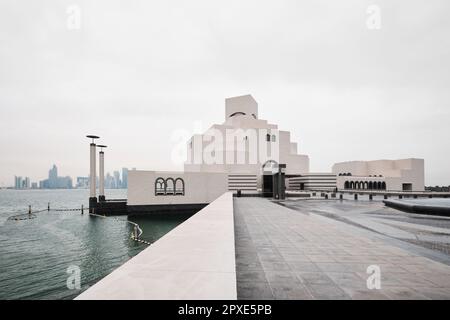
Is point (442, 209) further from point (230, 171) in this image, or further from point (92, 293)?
point (230, 171)

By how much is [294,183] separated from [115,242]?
6414 centimetres

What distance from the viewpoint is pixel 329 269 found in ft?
18.1

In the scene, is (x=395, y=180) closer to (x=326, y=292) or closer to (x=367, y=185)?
(x=367, y=185)

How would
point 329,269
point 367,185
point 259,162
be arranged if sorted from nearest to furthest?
point 329,269
point 259,162
point 367,185

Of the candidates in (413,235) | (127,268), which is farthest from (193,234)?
(413,235)

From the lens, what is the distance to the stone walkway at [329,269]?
14.2ft

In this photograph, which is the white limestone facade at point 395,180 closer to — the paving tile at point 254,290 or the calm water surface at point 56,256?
the calm water surface at point 56,256

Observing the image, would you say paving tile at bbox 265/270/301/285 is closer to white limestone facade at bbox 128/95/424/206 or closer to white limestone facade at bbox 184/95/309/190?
white limestone facade at bbox 128/95/424/206

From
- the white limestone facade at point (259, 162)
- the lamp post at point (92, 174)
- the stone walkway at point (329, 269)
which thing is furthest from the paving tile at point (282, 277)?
the white limestone facade at point (259, 162)

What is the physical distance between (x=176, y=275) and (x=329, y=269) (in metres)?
4.00

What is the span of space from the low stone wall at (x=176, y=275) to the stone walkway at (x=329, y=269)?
918mm

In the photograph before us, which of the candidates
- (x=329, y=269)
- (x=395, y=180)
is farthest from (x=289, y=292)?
(x=395, y=180)

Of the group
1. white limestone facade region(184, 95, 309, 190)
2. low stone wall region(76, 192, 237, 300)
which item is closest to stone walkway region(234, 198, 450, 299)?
low stone wall region(76, 192, 237, 300)
